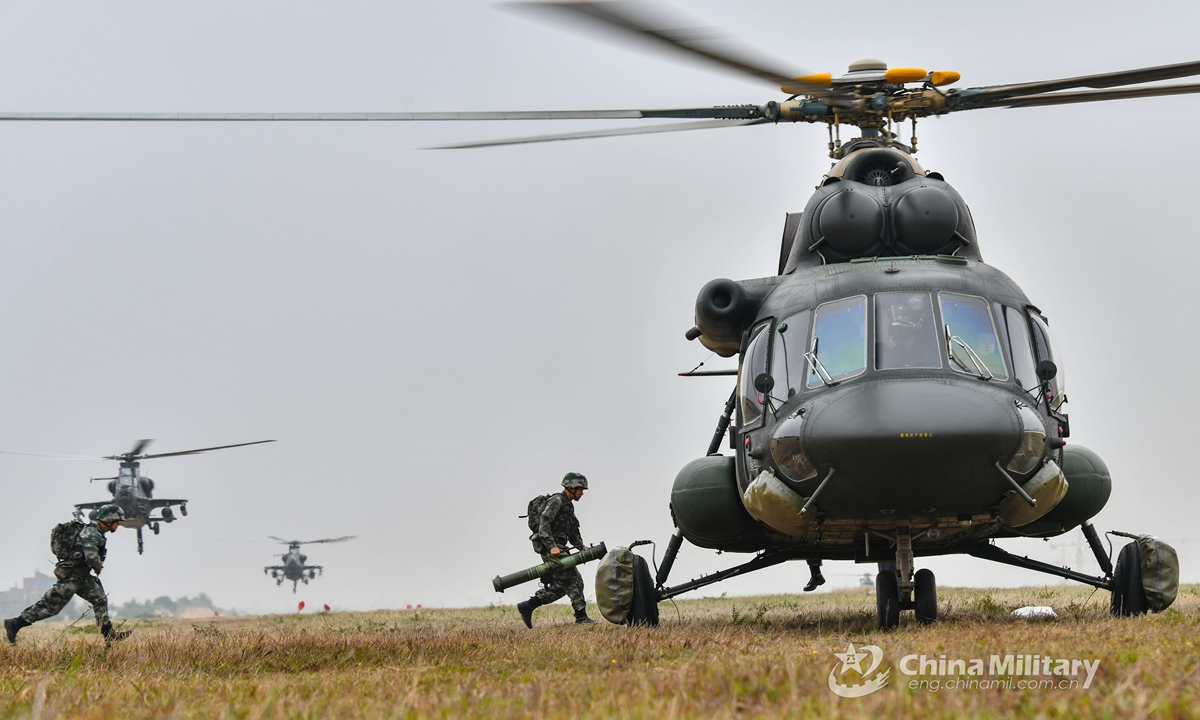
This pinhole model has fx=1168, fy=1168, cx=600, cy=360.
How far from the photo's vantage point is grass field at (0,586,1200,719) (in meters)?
3.76

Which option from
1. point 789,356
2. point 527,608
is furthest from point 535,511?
point 789,356

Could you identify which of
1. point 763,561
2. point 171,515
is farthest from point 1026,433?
point 171,515

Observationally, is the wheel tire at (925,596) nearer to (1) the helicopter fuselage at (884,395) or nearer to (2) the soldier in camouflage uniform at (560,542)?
(1) the helicopter fuselage at (884,395)

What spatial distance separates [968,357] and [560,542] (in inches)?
194

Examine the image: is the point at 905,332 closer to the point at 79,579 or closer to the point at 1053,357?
the point at 1053,357

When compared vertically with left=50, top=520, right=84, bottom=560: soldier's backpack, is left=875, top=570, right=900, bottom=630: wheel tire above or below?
below

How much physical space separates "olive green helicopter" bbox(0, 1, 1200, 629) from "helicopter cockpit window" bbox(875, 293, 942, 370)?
0.01 metres

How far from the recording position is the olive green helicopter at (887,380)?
23.9 ft

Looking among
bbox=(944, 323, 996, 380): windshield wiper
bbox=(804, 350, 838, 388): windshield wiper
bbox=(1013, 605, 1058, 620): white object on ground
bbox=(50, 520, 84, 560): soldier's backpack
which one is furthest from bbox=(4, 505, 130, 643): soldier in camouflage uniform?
bbox=(1013, 605, 1058, 620): white object on ground

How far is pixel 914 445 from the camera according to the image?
709cm

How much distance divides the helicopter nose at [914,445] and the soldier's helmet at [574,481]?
4.25 meters

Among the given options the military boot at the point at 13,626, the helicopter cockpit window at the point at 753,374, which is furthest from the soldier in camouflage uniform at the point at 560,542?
the military boot at the point at 13,626

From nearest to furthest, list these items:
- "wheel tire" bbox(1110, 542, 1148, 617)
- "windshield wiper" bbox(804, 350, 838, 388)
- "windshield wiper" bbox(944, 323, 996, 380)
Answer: "windshield wiper" bbox(944, 323, 996, 380) → "windshield wiper" bbox(804, 350, 838, 388) → "wheel tire" bbox(1110, 542, 1148, 617)

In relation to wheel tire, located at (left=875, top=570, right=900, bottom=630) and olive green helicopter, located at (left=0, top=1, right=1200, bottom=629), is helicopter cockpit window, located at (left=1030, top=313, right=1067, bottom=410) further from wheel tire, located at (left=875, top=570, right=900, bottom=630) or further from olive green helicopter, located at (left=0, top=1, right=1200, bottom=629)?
wheel tire, located at (left=875, top=570, right=900, bottom=630)
